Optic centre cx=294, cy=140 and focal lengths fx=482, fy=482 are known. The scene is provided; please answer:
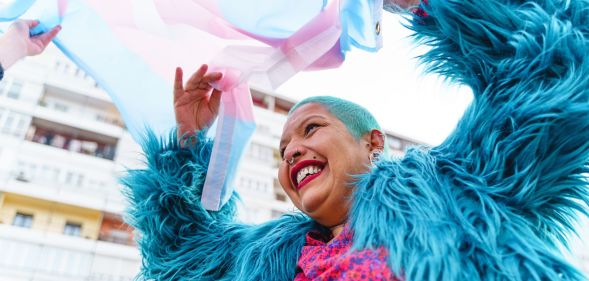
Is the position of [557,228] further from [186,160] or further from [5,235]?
[5,235]

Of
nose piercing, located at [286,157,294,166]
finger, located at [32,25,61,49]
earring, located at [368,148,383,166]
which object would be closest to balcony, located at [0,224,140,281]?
finger, located at [32,25,61,49]

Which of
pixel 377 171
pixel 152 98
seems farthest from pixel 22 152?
pixel 377 171

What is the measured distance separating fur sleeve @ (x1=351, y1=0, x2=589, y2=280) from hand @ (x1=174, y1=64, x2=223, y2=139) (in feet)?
2.11

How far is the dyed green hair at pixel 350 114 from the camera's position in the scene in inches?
47.3

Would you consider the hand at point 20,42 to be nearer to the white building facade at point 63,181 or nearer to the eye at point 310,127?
the eye at point 310,127

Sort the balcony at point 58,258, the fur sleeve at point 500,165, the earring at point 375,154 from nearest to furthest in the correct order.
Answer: the fur sleeve at point 500,165, the earring at point 375,154, the balcony at point 58,258

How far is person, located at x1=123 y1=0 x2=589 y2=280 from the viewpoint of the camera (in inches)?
31.0

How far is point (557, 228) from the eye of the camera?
3.01ft

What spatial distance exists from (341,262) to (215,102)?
2.47 ft

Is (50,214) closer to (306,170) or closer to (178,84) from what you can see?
(178,84)

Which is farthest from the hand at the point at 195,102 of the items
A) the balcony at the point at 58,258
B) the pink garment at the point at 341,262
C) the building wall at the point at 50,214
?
the building wall at the point at 50,214

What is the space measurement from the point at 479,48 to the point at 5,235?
11385 millimetres

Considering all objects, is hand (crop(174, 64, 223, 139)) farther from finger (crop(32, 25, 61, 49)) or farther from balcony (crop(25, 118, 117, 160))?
balcony (crop(25, 118, 117, 160))

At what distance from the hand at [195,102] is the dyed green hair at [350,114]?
29 cm
